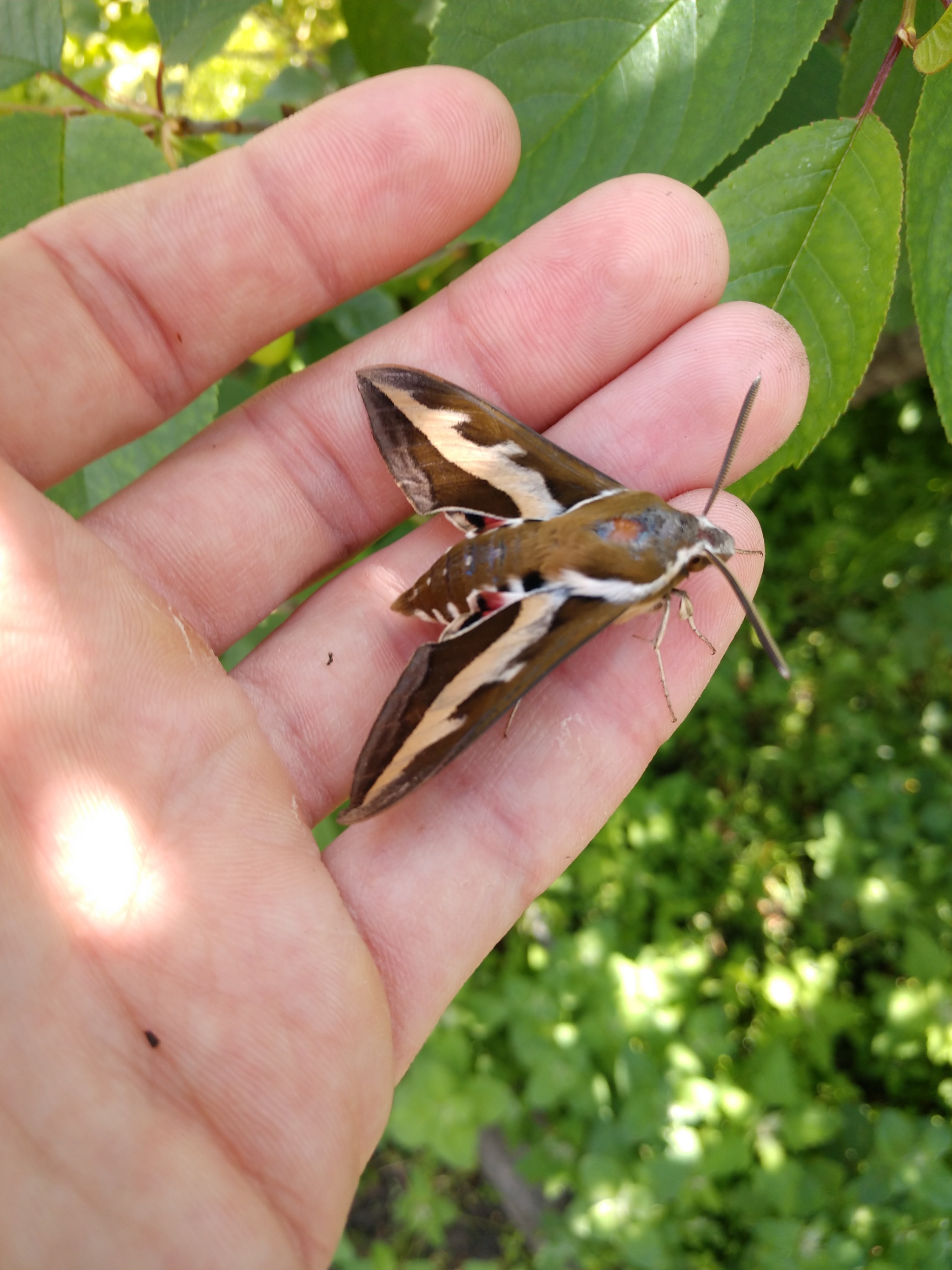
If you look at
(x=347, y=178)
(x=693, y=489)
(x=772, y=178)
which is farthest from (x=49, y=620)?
(x=772, y=178)

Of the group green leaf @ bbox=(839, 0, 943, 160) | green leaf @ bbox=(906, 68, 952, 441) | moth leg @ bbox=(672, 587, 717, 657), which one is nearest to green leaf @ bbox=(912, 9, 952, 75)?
green leaf @ bbox=(906, 68, 952, 441)

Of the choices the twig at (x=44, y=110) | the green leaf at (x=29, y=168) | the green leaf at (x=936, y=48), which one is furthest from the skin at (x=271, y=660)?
the green leaf at (x=936, y=48)

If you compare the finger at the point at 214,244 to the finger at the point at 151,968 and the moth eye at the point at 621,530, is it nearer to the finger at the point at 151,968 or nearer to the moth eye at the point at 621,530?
the finger at the point at 151,968

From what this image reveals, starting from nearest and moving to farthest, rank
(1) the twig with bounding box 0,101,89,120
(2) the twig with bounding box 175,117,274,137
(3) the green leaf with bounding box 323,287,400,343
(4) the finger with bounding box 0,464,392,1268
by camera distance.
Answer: (4) the finger with bounding box 0,464,392,1268, (1) the twig with bounding box 0,101,89,120, (2) the twig with bounding box 175,117,274,137, (3) the green leaf with bounding box 323,287,400,343

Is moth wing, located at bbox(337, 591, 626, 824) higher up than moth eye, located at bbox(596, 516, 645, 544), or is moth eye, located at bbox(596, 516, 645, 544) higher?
moth eye, located at bbox(596, 516, 645, 544)

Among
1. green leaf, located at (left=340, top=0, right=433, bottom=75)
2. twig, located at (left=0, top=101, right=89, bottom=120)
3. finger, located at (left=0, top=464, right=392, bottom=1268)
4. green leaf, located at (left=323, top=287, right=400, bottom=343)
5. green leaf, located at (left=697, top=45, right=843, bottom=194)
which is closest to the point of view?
finger, located at (left=0, top=464, right=392, bottom=1268)

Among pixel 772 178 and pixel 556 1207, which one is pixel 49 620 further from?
pixel 556 1207

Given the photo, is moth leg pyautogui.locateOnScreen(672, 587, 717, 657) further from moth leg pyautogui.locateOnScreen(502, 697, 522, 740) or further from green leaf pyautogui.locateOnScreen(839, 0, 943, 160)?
green leaf pyautogui.locateOnScreen(839, 0, 943, 160)

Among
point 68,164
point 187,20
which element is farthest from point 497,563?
point 187,20
